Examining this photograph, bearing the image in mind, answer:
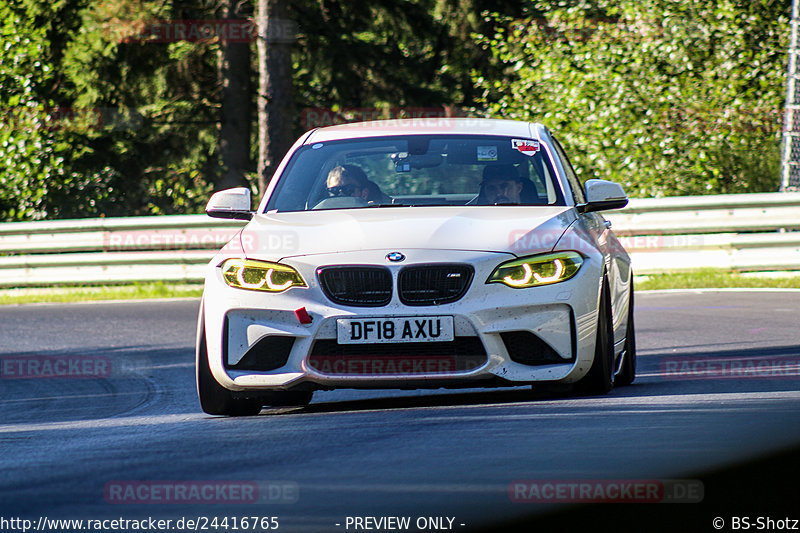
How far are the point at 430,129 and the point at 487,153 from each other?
0.48m

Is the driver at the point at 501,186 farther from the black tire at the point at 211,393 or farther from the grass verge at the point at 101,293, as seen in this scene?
the grass verge at the point at 101,293

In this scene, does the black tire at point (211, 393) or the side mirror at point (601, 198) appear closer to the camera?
the black tire at point (211, 393)

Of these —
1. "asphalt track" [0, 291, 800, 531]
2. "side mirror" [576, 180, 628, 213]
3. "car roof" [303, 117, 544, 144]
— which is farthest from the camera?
"car roof" [303, 117, 544, 144]

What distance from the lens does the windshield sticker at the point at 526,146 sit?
8.56 meters

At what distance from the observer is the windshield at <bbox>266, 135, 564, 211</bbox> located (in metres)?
8.20

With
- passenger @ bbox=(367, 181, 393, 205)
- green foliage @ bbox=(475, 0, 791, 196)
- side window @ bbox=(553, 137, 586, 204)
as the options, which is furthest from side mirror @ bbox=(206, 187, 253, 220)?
green foliage @ bbox=(475, 0, 791, 196)

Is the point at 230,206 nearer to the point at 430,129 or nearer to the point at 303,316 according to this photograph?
the point at 430,129

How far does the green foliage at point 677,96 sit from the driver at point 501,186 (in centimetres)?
1359

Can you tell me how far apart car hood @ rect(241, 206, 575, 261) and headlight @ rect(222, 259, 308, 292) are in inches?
2.1

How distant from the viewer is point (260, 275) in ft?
23.8

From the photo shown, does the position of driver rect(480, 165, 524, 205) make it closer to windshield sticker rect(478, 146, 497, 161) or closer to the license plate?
windshield sticker rect(478, 146, 497, 161)

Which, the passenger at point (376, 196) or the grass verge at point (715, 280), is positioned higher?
the passenger at point (376, 196)

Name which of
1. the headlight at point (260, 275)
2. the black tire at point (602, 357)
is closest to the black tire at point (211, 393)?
the headlight at point (260, 275)

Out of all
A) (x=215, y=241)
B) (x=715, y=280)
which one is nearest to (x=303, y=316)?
(x=715, y=280)
